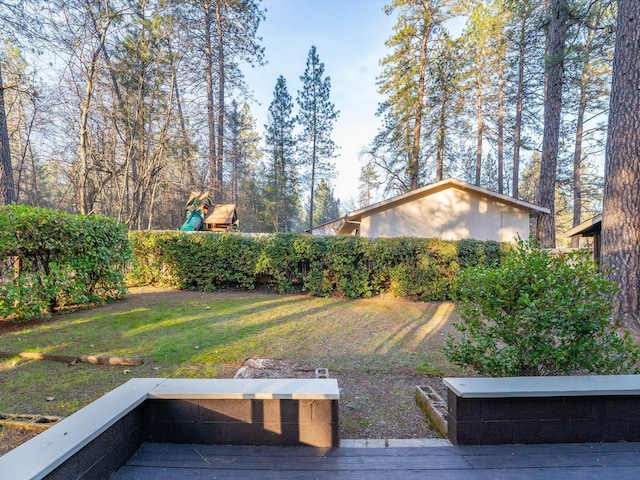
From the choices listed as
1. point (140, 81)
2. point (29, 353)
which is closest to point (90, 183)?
point (140, 81)

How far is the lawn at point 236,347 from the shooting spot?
2758mm

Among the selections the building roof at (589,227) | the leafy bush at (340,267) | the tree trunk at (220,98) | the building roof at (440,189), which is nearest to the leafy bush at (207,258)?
the leafy bush at (340,267)

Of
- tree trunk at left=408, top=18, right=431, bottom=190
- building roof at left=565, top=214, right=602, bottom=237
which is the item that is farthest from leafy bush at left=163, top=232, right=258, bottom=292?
building roof at left=565, top=214, right=602, bottom=237

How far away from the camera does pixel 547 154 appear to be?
10039mm

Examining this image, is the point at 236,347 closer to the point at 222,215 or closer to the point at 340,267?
the point at 340,267

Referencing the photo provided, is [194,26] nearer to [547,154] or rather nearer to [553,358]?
[547,154]

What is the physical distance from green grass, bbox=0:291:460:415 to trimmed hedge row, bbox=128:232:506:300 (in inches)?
46.4

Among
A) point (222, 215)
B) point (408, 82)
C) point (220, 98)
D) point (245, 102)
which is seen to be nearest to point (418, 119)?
point (408, 82)

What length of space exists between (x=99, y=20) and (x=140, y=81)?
1694 millimetres

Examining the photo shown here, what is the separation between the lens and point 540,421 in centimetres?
195

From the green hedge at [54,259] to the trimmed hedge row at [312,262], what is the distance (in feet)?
6.18

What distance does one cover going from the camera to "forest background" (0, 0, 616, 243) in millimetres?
7941

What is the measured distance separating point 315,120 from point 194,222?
12.5m

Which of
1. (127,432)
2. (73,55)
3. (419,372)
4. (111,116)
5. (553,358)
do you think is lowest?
(419,372)
